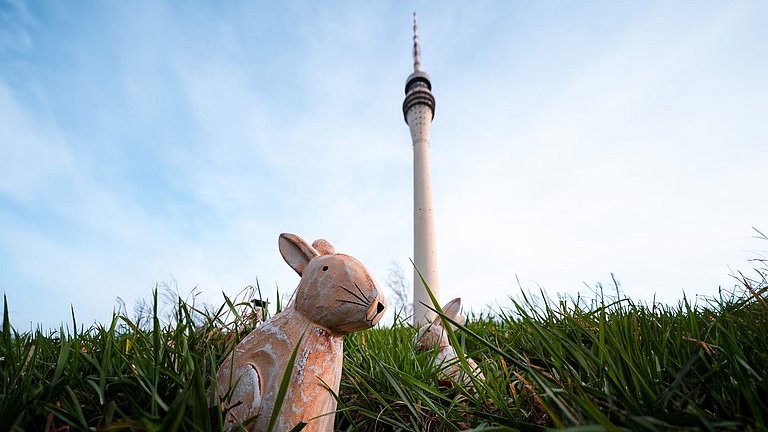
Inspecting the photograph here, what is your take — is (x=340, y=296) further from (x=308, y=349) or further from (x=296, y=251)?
(x=296, y=251)

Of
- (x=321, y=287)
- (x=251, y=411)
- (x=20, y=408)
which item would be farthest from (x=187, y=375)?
(x=321, y=287)

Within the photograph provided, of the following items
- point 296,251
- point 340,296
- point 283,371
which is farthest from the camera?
point 296,251

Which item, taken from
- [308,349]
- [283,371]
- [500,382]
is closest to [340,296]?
[308,349]

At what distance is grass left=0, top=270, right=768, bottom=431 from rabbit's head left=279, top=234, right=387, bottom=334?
22 cm

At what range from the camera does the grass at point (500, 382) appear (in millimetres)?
944

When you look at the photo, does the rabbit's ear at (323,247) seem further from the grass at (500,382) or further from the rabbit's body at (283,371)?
the grass at (500,382)

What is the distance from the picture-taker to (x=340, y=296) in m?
1.55

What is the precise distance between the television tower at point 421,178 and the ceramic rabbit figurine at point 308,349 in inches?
475

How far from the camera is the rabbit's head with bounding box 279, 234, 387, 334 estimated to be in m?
1.54

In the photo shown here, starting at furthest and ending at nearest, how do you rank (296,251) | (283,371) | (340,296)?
(296,251) < (340,296) < (283,371)

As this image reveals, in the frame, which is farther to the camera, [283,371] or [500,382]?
[500,382]

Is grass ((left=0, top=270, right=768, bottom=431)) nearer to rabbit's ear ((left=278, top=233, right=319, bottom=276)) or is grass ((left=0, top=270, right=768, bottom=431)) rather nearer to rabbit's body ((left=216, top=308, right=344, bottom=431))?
rabbit's body ((left=216, top=308, right=344, bottom=431))

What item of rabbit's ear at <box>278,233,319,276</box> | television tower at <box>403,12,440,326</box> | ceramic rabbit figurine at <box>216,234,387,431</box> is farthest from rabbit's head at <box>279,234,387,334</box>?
television tower at <box>403,12,440,326</box>

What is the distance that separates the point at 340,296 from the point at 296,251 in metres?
0.43
